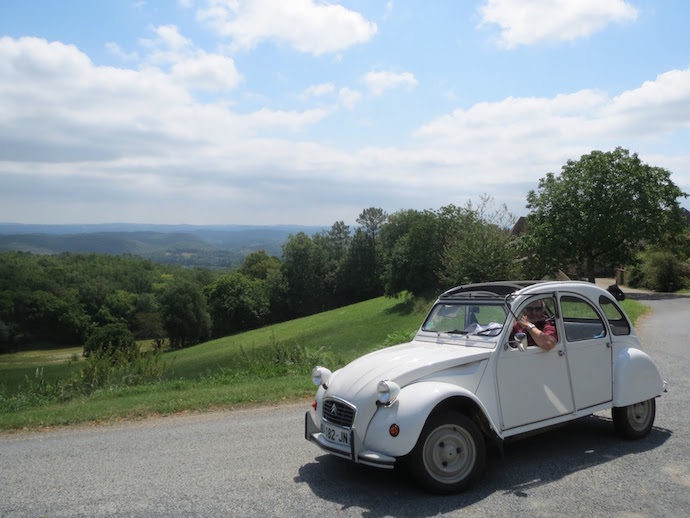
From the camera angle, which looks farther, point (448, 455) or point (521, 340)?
point (521, 340)

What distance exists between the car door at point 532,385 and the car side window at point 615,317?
1171 millimetres

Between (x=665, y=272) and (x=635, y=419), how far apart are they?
4137 cm

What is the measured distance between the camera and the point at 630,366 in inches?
264

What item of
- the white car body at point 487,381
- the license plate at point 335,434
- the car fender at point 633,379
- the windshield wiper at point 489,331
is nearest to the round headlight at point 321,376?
the white car body at point 487,381

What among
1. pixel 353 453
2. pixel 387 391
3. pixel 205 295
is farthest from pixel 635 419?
pixel 205 295

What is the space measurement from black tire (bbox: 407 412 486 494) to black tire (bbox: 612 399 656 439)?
94.2 inches

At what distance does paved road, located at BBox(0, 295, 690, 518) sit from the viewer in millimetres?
4855

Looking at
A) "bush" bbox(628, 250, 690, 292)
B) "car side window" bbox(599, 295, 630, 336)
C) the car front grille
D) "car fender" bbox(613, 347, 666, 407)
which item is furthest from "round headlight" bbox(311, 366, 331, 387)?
"bush" bbox(628, 250, 690, 292)

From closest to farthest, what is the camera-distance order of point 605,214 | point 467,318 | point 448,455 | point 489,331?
point 448,455 < point 489,331 < point 467,318 < point 605,214

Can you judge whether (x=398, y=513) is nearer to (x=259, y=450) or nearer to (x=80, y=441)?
(x=259, y=450)

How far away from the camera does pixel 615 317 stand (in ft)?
23.2

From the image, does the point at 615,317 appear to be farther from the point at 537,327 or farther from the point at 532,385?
the point at 532,385

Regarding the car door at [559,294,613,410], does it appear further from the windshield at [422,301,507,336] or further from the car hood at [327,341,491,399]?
the car hood at [327,341,491,399]

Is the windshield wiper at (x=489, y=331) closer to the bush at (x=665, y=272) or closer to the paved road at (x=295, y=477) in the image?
the paved road at (x=295, y=477)
